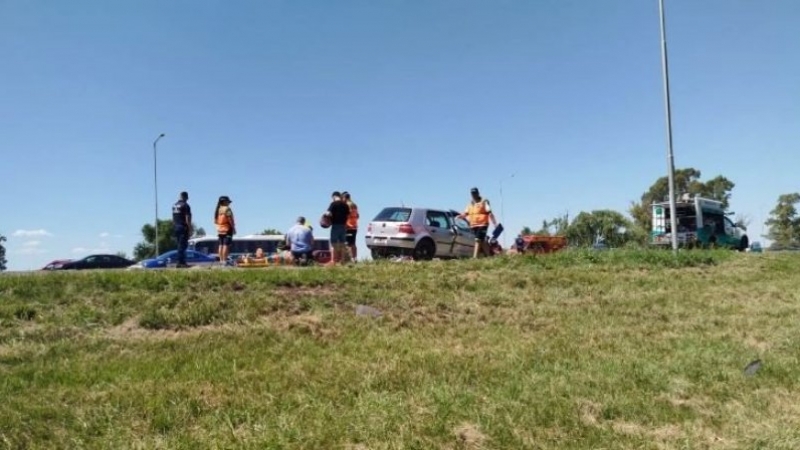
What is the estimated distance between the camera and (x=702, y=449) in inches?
157

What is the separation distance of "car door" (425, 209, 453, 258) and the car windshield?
0.59 m

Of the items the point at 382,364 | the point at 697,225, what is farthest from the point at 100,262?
the point at 382,364

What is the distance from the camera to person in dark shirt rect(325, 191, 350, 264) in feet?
44.5

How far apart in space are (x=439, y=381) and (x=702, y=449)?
78.4 inches

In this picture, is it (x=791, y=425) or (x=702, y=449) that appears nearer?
(x=702, y=449)

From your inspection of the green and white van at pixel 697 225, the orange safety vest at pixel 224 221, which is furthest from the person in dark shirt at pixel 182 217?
the green and white van at pixel 697 225

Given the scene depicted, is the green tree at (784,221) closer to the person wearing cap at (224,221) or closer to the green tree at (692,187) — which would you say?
the green tree at (692,187)

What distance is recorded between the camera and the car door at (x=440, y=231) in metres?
17.1

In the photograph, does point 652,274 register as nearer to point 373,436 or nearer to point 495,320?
point 495,320

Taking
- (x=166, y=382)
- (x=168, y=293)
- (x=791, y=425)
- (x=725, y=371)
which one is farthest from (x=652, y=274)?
(x=166, y=382)

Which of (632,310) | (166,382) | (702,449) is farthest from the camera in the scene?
(632,310)

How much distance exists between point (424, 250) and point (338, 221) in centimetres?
393

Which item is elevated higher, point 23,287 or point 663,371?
point 23,287

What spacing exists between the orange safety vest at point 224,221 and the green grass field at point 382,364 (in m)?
5.68
